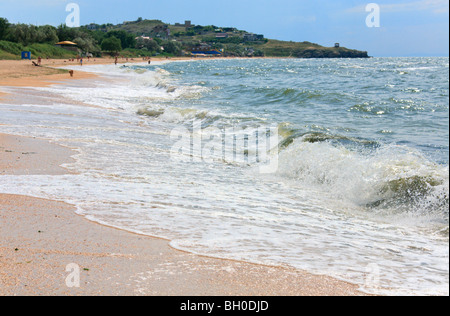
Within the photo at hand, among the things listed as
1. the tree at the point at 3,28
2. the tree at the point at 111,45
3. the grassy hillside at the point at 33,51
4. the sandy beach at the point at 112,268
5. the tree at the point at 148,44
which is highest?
the tree at the point at 148,44

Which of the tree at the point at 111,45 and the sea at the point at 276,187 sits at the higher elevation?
the tree at the point at 111,45

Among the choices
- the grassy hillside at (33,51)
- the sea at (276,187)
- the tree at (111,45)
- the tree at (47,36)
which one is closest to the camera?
the sea at (276,187)

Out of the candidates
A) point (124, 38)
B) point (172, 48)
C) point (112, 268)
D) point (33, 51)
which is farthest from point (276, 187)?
point (172, 48)

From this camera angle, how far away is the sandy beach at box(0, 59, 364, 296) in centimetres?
333

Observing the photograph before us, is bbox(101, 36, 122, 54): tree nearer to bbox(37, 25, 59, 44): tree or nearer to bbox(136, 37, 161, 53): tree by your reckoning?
bbox(37, 25, 59, 44): tree

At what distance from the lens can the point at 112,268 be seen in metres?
3.69

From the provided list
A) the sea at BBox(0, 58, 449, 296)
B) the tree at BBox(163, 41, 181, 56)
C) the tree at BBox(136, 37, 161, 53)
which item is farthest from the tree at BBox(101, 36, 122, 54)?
the sea at BBox(0, 58, 449, 296)

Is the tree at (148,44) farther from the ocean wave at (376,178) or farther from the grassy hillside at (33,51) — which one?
the ocean wave at (376,178)

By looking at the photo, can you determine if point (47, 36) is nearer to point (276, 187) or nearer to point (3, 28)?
point (3, 28)

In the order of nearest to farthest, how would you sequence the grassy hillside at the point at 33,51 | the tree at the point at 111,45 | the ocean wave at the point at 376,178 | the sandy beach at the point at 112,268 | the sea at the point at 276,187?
the sandy beach at the point at 112,268, the sea at the point at 276,187, the ocean wave at the point at 376,178, the grassy hillside at the point at 33,51, the tree at the point at 111,45

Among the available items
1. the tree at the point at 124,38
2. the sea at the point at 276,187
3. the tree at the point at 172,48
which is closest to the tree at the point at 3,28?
the sea at the point at 276,187

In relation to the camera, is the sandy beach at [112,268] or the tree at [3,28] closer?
the sandy beach at [112,268]

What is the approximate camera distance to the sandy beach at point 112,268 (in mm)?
3328
